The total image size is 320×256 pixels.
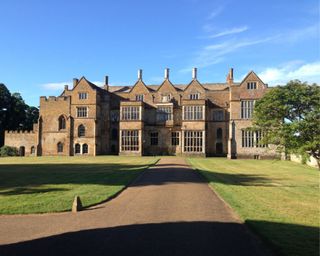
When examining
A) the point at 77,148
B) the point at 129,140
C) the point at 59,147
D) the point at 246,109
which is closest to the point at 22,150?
the point at 59,147

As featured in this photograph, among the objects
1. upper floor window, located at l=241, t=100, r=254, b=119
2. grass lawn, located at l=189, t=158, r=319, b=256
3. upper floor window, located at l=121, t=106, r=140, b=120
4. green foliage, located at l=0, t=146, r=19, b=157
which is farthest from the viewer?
green foliage, located at l=0, t=146, r=19, b=157

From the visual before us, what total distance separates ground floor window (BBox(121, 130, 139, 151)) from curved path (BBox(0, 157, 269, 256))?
136 feet

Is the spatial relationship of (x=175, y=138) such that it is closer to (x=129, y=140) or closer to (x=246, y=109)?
(x=129, y=140)

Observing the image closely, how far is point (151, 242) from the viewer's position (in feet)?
26.3

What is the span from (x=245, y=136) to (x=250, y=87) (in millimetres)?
7390

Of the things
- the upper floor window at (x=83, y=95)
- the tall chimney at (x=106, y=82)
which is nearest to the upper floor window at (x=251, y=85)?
the upper floor window at (x=83, y=95)

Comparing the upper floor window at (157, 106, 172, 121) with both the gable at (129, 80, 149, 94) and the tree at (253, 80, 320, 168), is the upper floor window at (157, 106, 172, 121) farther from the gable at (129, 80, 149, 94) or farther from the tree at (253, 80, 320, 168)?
the tree at (253, 80, 320, 168)

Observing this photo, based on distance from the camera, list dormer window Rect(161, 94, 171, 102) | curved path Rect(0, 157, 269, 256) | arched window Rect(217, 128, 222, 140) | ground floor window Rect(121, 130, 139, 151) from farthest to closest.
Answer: dormer window Rect(161, 94, 171, 102)
arched window Rect(217, 128, 222, 140)
ground floor window Rect(121, 130, 139, 151)
curved path Rect(0, 157, 269, 256)

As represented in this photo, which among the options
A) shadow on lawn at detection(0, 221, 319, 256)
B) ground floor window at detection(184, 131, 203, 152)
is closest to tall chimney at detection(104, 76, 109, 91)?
ground floor window at detection(184, 131, 203, 152)

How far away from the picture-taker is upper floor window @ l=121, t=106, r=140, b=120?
55.5 metres

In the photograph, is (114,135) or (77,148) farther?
(114,135)

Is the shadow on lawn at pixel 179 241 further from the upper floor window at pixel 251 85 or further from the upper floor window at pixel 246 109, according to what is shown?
the upper floor window at pixel 251 85

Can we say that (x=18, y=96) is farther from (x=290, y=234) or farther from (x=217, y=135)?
(x=290, y=234)

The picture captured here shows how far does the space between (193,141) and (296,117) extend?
112 ft
